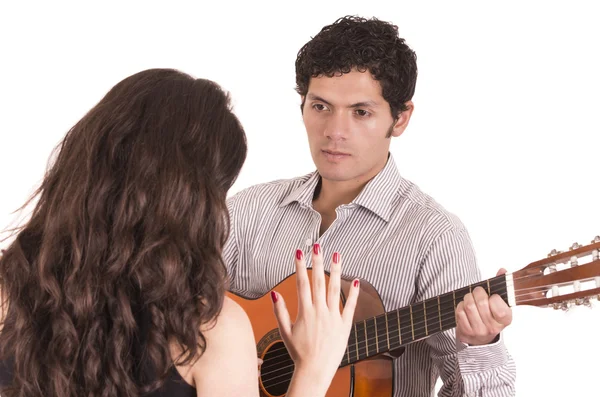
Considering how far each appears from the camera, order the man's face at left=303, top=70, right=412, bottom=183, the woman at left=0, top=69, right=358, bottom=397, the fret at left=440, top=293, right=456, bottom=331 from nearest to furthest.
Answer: the woman at left=0, top=69, right=358, bottom=397 → the fret at left=440, top=293, right=456, bottom=331 → the man's face at left=303, top=70, right=412, bottom=183

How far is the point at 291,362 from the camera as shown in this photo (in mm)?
2453

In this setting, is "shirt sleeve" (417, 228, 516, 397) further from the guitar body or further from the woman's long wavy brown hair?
the woman's long wavy brown hair

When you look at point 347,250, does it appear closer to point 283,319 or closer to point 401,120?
point 401,120

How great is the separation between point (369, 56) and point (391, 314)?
35.6 inches

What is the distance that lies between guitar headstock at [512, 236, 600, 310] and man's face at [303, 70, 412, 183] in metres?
0.75

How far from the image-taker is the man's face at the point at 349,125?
2.62 metres

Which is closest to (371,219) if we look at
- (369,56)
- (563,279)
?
(369,56)

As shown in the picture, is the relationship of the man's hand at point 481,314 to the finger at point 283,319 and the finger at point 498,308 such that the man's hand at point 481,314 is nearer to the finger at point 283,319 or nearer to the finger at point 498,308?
the finger at point 498,308

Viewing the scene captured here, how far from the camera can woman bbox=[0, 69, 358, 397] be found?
1.61m

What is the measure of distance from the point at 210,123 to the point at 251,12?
2.51 m

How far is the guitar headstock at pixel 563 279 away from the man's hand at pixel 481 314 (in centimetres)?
6

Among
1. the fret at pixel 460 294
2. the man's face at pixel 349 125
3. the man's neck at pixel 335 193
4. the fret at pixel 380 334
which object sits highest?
the man's face at pixel 349 125

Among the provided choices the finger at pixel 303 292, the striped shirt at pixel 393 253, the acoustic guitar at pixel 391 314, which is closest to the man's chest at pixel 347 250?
the striped shirt at pixel 393 253

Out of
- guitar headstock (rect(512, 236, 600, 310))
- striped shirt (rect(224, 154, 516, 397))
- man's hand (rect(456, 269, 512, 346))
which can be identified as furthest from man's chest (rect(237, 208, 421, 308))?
guitar headstock (rect(512, 236, 600, 310))
